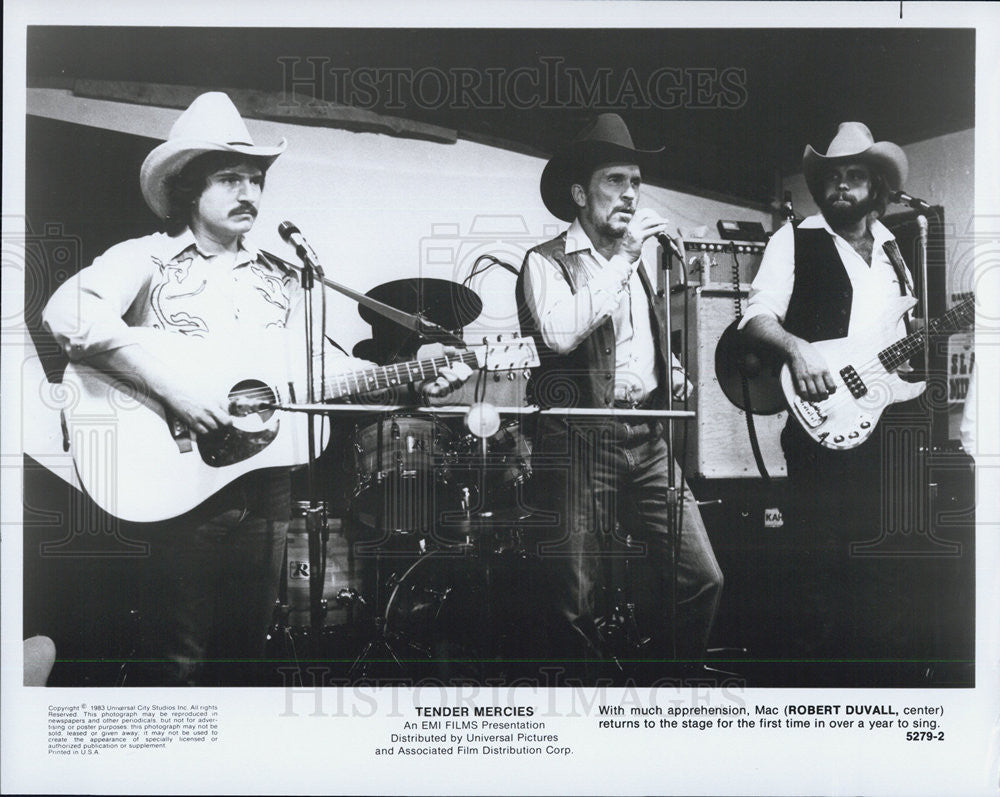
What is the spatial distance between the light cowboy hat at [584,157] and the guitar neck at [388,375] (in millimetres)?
607

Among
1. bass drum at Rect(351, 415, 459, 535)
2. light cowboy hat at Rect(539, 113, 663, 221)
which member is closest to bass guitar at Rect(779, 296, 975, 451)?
light cowboy hat at Rect(539, 113, 663, 221)

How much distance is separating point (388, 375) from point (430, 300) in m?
0.29

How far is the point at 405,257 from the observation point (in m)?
2.46

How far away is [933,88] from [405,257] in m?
1.90

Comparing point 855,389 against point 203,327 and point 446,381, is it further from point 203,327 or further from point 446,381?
point 203,327

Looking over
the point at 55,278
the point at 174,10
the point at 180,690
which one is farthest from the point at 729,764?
the point at 174,10

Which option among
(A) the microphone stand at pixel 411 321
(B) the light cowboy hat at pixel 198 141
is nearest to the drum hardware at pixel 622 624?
(A) the microphone stand at pixel 411 321

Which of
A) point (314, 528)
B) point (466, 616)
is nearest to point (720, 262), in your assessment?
point (466, 616)

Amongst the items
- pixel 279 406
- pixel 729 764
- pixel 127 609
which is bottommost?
pixel 729 764

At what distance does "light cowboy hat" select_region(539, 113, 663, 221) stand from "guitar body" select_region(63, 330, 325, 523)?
3.53 feet

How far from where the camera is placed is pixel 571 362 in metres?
2.45

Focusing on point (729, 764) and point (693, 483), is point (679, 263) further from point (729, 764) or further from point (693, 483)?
point (729, 764)

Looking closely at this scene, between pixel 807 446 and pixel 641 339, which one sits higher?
pixel 641 339

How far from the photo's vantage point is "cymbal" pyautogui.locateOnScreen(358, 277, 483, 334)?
245cm
